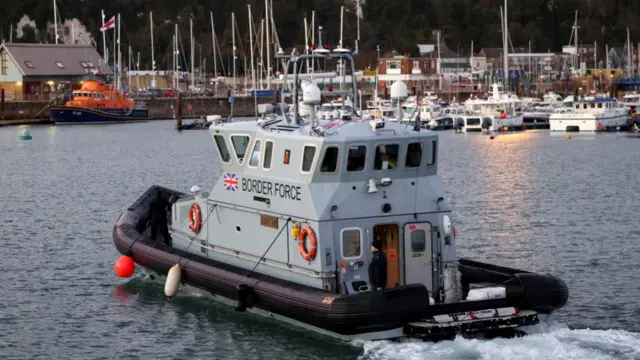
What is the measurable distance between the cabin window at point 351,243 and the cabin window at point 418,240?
98cm

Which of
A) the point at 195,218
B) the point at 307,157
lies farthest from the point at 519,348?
the point at 195,218

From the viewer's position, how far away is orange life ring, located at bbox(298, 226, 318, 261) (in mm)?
21438

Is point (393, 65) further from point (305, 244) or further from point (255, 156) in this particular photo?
Result: point (305, 244)

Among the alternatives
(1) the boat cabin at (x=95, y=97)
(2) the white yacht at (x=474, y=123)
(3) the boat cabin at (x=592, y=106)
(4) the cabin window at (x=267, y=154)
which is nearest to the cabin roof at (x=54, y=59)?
(1) the boat cabin at (x=95, y=97)

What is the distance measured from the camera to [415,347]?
20531 mm

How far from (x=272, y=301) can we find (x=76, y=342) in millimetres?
4091

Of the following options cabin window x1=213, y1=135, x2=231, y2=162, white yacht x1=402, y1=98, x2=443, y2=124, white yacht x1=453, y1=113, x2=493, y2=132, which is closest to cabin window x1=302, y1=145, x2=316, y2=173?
cabin window x1=213, y1=135, x2=231, y2=162

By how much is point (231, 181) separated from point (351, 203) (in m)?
3.30

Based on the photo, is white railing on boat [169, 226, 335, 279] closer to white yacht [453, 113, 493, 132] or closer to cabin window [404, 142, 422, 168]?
cabin window [404, 142, 422, 168]

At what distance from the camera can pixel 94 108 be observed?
100 m

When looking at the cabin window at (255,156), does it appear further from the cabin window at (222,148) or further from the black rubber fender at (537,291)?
the black rubber fender at (537,291)

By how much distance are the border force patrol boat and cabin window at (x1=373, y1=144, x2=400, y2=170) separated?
2 cm

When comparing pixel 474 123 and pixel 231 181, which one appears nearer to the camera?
pixel 231 181

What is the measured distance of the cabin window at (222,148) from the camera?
78.3ft
